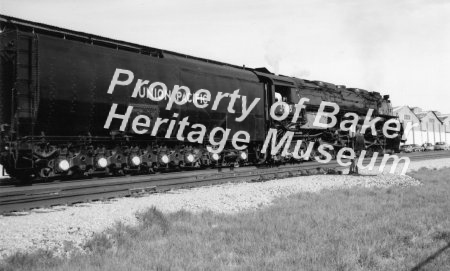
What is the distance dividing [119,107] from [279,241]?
7.25 meters

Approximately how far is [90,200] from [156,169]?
4251 mm

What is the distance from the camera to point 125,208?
8352mm

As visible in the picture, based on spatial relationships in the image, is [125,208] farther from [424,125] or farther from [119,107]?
[424,125]

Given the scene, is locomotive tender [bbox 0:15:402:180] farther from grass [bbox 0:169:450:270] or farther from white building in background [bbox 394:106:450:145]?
white building in background [bbox 394:106:450:145]

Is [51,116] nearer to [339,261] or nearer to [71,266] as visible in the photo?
[71,266]

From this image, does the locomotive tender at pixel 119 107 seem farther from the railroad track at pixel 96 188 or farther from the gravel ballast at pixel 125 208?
the gravel ballast at pixel 125 208

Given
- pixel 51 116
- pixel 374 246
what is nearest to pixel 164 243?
pixel 374 246

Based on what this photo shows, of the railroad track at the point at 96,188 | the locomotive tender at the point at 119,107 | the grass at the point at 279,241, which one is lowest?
the grass at the point at 279,241

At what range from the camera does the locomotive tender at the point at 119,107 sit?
9.78m

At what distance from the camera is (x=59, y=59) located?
10195 mm

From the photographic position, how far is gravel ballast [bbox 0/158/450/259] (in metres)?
5.88

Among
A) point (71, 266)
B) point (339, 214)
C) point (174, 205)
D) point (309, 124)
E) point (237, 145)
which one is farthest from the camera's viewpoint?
point (309, 124)

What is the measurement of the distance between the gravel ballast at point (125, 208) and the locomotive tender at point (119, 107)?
7.26 feet

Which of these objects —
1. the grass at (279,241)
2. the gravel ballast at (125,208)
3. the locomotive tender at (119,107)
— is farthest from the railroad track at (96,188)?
the grass at (279,241)
